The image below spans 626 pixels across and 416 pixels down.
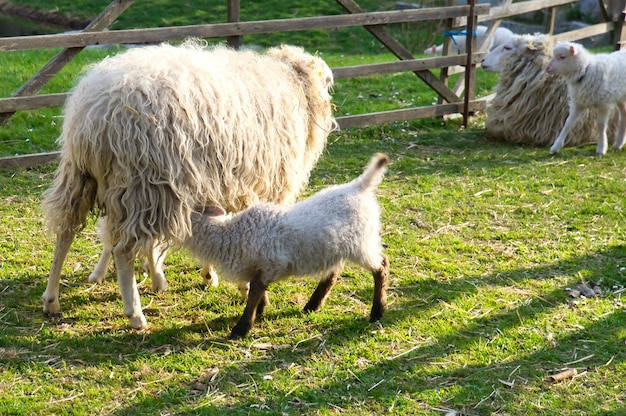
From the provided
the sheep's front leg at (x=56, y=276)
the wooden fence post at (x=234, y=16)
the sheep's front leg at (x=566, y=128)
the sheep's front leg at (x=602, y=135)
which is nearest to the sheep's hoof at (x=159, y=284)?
the sheep's front leg at (x=56, y=276)

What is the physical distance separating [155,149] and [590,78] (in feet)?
17.7

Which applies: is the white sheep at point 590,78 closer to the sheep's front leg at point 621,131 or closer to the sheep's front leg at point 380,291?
the sheep's front leg at point 621,131

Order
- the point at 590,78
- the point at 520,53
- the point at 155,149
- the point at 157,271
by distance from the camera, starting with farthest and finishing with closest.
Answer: the point at 520,53, the point at 590,78, the point at 157,271, the point at 155,149

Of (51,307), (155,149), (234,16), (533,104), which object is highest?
(234,16)

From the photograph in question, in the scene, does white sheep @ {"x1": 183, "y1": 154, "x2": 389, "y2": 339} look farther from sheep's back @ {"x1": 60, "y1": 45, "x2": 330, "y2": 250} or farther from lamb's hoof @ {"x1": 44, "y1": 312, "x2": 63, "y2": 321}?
lamb's hoof @ {"x1": 44, "y1": 312, "x2": 63, "y2": 321}

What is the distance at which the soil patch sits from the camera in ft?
56.8

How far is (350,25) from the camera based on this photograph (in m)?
7.84

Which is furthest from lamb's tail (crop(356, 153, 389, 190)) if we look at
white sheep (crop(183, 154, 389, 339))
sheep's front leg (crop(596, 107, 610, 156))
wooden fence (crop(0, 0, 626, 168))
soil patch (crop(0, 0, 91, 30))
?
soil patch (crop(0, 0, 91, 30))

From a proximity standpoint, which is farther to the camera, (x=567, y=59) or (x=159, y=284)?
(x=567, y=59)

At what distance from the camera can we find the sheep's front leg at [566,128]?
26.2ft

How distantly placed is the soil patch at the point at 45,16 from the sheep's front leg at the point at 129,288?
1413 cm

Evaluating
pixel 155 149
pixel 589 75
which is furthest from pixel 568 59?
pixel 155 149

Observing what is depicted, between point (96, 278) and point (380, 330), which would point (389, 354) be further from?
point (96, 278)

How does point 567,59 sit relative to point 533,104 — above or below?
above
